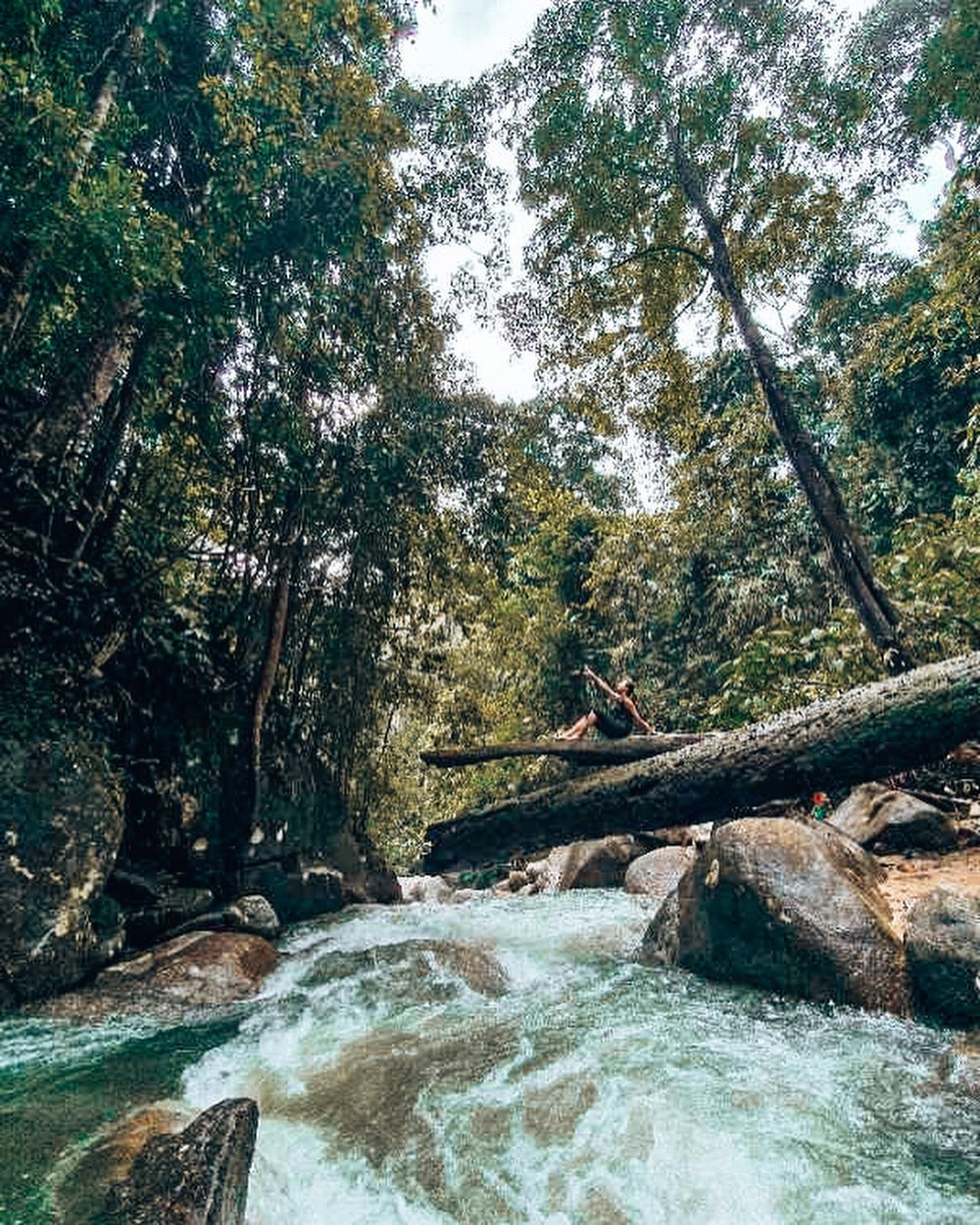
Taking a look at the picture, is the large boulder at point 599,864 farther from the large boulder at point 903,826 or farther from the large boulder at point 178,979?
the large boulder at point 178,979

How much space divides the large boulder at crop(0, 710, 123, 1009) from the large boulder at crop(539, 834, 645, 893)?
23.9 feet

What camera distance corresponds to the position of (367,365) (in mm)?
7820

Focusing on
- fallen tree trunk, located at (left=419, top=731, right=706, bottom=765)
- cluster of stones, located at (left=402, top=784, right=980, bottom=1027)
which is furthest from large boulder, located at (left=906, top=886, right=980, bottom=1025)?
fallen tree trunk, located at (left=419, top=731, right=706, bottom=765)

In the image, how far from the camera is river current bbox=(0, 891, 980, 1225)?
2.30 m

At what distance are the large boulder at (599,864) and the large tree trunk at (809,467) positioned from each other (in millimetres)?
5363

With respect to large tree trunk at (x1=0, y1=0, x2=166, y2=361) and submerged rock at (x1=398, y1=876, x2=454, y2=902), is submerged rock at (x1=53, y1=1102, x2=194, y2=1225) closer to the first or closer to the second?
large tree trunk at (x1=0, y1=0, x2=166, y2=361)

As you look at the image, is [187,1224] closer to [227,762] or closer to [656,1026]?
[656,1026]

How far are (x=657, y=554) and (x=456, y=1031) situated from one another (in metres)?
11.6

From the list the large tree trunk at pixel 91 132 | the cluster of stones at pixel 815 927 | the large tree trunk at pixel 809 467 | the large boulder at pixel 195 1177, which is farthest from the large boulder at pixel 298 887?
the large tree trunk at pixel 809 467

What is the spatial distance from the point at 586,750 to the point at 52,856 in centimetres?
385

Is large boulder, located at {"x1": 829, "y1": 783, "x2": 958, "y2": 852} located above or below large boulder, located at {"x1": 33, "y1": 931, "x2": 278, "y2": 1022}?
above

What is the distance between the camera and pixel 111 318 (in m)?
4.90

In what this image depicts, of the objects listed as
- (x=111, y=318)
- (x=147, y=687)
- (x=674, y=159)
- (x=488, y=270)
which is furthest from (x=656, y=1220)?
(x=674, y=159)

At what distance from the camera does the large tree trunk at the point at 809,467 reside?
23.0 ft
